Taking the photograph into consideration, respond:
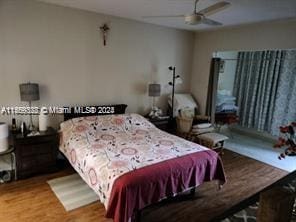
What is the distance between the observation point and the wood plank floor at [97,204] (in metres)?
2.54

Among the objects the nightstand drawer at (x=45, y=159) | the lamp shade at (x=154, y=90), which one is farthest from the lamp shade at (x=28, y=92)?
the lamp shade at (x=154, y=90)

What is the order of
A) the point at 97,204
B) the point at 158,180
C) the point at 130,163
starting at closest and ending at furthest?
the point at 158,180 < the point at 130,163 < the point at 97,204

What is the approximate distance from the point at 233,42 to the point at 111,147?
3292mm

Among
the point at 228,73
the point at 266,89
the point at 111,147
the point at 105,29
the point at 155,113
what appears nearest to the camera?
the point at 111,147

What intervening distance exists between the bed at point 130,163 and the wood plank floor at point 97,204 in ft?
1.02

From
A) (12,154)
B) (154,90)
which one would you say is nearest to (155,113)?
(154,90)

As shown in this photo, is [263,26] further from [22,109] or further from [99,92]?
[22,109]

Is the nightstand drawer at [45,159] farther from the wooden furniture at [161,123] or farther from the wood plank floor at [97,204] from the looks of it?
the wooden furniture at [161,123]

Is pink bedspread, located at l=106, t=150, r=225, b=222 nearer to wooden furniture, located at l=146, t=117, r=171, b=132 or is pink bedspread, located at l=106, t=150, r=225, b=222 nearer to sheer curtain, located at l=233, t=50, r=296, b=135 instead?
wooden furniture, located at l=146, t=117, r=171, b=132

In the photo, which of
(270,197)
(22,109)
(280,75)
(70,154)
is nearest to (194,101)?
(280,75)

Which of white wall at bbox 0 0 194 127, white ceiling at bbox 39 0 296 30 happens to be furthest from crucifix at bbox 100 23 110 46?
white ceiling at bbox 39 0 296 30

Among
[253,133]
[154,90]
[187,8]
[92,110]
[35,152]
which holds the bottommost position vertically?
[253,133]

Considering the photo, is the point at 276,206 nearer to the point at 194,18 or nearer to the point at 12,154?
the point at 194,18

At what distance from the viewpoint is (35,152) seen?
129 inches
